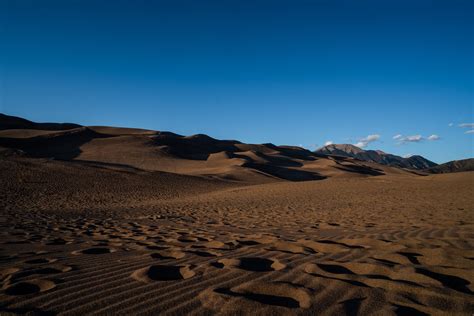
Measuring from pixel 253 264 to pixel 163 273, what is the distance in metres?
1.16

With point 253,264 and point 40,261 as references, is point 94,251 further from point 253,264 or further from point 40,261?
point 253,264

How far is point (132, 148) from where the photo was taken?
172ft

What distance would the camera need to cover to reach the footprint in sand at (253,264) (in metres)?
3.70

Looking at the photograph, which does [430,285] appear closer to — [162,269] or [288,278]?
[288,278]

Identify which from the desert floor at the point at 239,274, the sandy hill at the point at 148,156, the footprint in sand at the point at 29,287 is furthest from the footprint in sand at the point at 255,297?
the sandy hill at the point at 148,156

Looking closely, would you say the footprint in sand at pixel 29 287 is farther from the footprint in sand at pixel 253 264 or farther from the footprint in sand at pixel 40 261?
the footprint in sand at pixel 253 264

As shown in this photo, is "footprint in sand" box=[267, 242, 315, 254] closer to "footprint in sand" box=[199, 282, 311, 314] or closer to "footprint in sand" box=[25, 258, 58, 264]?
"footprint in sand" box=[199, 282, 311, 314]

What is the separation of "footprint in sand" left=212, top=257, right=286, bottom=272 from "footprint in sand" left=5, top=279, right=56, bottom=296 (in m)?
1.83

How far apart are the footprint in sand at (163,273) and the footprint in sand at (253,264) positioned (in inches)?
16.6

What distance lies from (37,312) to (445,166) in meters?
184

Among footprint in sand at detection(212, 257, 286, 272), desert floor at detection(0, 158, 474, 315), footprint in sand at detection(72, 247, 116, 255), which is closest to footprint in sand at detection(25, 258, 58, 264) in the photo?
desert floor at detection(0, 158, 474, 315)

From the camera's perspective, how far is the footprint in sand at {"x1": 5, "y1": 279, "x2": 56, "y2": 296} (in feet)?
9.28

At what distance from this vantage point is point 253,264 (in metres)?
3.91

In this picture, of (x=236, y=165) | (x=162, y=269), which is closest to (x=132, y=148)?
(x=236, y=165)
